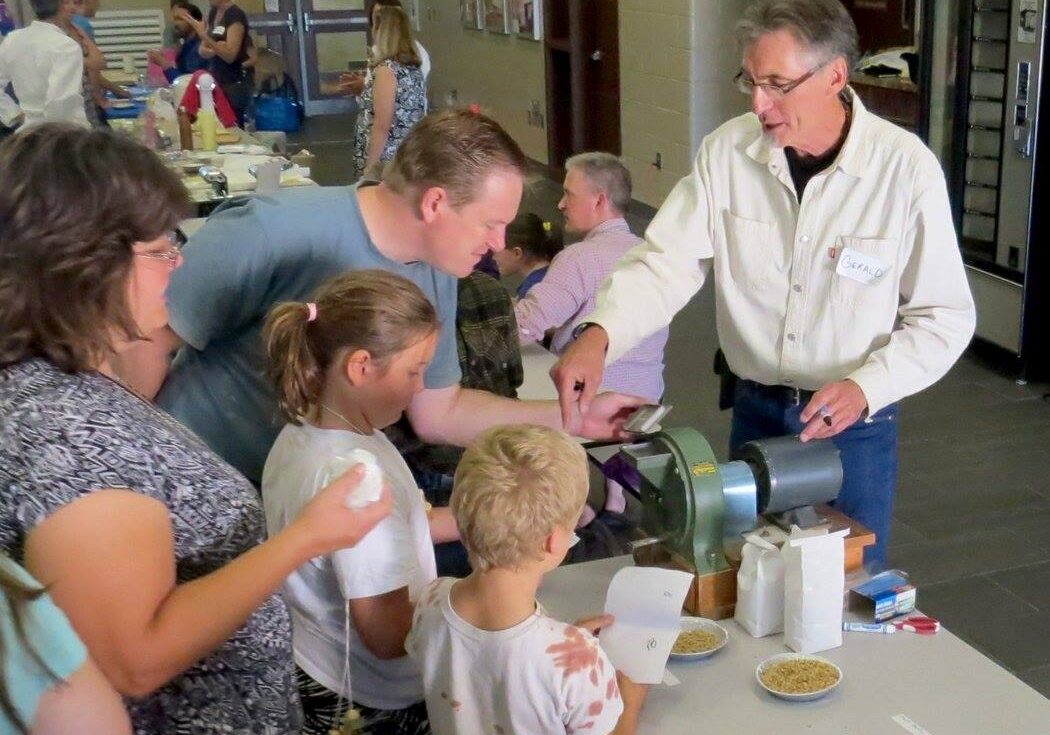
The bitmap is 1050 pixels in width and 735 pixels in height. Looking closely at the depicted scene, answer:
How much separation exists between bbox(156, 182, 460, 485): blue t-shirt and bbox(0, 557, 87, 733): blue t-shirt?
0.95 m

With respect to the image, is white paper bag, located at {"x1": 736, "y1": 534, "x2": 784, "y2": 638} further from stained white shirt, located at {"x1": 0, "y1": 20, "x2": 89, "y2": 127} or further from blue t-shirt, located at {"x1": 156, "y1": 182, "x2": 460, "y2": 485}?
stained white shirt, located at {"x1": 0, "y1": 20, "x2": 89, "y2": 127}

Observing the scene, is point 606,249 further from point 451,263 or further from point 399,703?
point 399,703

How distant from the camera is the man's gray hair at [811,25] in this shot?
2146mm

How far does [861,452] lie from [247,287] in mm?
1206

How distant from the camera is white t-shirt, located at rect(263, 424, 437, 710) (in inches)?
62.8

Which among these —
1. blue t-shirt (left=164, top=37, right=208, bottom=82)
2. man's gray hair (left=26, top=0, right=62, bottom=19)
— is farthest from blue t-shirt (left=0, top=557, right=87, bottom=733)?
blue t-shirt (left=164, top=37, right=208, bottom=82)

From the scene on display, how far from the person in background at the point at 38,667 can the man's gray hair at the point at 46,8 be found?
5531 mm

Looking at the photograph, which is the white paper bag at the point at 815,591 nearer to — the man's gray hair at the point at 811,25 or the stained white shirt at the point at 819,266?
the stained white shirt at the point at 819,266

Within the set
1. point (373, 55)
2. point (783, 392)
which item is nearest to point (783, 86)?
point (783, 392)

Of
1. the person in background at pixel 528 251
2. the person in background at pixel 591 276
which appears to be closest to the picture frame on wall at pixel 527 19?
the person in background at pixel 528 251

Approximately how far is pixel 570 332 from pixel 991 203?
2531mm

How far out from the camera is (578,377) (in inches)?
85.7

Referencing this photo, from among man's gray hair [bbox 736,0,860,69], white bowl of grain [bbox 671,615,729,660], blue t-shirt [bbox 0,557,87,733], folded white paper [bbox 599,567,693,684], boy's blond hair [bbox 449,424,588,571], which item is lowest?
white bowl of grain [bbox 671,615,729,660]

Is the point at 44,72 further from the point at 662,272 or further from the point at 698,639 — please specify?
the point at 698,639
